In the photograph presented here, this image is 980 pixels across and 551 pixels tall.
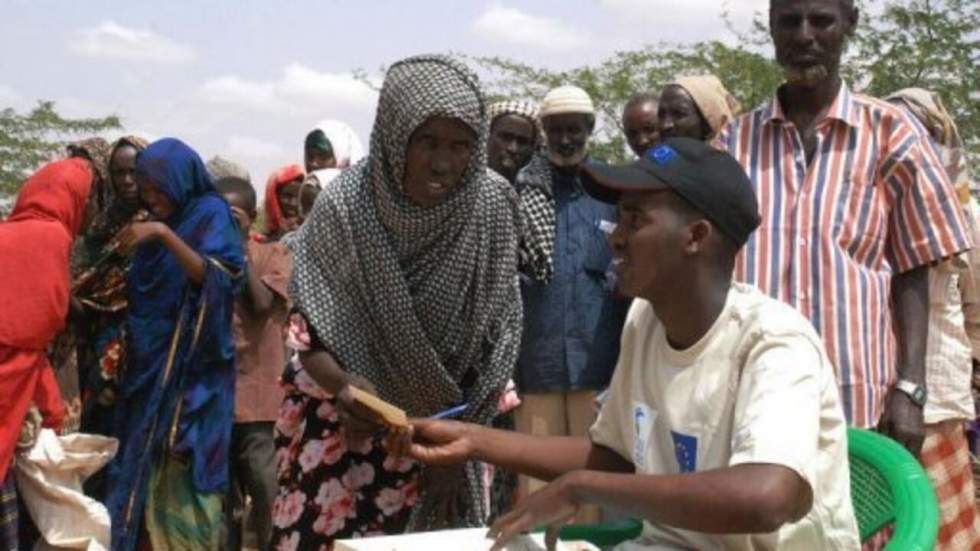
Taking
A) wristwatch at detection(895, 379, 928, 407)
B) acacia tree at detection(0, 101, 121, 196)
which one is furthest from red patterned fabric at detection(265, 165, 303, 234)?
acacia tree at detection(0, 101, 121, 196)

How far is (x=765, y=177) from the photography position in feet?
10.9

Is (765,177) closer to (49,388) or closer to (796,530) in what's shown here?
(796,530)

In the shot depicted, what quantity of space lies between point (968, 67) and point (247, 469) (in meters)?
11.0

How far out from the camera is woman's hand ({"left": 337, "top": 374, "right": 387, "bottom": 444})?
299 centimetres

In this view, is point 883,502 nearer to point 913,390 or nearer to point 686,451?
point 686,451

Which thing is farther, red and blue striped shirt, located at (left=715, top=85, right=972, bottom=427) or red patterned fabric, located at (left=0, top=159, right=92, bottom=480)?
red patterned fabric, located at (left=0, top=159, right=92, bottom=480)

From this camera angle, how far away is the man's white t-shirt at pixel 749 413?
203 cm

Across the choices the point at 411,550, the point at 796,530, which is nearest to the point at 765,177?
the point at 796,530

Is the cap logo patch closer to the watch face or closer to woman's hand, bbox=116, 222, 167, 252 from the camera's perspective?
the watch face

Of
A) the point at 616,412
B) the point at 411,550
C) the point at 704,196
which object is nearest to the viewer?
the point at 411,550

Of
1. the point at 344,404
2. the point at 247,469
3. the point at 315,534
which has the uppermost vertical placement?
the point at 344,404

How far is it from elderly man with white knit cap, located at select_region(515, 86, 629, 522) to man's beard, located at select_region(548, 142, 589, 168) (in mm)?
142

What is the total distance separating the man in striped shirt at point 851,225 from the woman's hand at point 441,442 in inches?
40.5

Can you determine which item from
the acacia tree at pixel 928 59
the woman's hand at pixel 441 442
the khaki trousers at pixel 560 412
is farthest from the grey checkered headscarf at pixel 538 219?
the acacia tree at pixel 928 59
